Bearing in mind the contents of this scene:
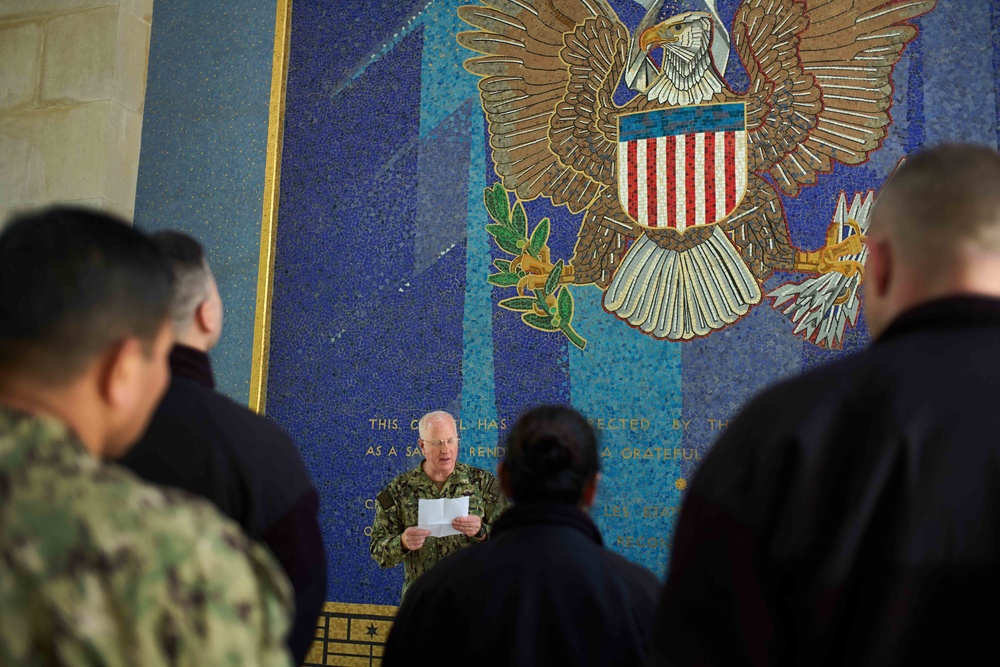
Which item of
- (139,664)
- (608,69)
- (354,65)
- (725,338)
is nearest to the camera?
(139,664)

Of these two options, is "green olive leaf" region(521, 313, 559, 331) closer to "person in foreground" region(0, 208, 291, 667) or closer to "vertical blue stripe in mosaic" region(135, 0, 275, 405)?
"vertical blue stripe in mosaic" region(135, 0, 275, 405)

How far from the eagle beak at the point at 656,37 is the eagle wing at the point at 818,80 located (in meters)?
0.40

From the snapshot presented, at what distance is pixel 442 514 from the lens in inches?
165

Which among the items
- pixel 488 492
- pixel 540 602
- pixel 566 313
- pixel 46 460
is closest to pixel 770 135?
pixel 566 313

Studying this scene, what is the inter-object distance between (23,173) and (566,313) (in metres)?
3.88

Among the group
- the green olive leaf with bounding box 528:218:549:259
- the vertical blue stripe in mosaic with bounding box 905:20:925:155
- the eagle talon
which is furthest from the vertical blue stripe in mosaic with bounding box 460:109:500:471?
the vertical blue stripe in mosaic with bounding box 905:20:925:155

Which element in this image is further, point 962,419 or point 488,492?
point 488,492

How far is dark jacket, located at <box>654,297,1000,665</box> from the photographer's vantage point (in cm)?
112

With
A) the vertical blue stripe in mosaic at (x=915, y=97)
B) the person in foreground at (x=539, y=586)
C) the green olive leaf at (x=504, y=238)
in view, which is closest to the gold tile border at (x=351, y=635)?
the green olive leaf at (x=504, y=238)

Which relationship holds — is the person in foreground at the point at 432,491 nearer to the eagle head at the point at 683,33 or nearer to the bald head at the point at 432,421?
the bald head at the point at 432,421

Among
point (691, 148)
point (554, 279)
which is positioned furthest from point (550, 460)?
point (691, 148)

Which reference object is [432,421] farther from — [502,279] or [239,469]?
[239,469]

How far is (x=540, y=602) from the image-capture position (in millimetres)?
1818

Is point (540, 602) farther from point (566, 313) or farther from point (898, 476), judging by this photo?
point (566, 313)
